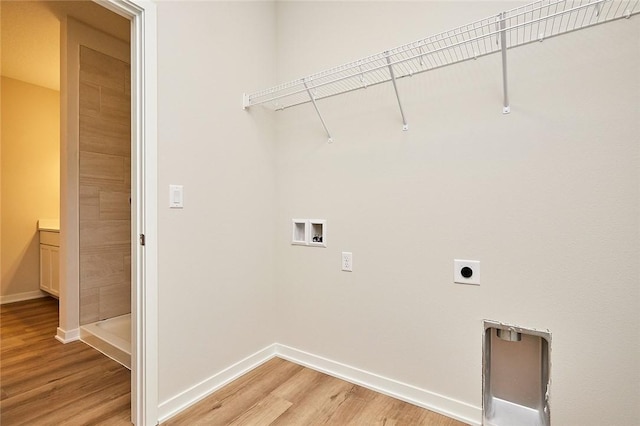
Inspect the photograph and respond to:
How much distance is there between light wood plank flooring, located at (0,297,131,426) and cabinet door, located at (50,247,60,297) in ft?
2.56

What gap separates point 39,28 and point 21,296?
3111 millimetres

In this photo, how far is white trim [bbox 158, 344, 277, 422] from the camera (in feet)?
5.14

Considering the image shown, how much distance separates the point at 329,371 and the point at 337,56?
2125mm

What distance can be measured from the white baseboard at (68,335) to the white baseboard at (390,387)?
1820mm

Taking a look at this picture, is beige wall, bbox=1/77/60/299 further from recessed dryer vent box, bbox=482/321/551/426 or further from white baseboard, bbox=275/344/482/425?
recessed dryer vent box, bbox=482/321/551/426

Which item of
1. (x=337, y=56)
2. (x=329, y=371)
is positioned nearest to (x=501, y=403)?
(x=329, y=371)

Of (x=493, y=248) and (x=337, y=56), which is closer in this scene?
(x=493, y=248)

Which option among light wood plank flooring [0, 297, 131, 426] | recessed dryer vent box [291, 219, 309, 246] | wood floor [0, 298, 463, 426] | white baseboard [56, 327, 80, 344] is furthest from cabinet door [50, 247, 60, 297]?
recessed dryer vent box [291, 219, 309, 246]

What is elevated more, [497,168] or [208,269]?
[497,168]

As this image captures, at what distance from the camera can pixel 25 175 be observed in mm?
3711

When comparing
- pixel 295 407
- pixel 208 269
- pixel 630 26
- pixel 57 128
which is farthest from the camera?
pixel 57 128

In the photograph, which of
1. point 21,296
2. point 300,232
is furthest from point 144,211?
point 21,296

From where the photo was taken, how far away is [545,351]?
54.2 inches

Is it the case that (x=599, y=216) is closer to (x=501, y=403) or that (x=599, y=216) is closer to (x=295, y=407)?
(x=501, y=403)
